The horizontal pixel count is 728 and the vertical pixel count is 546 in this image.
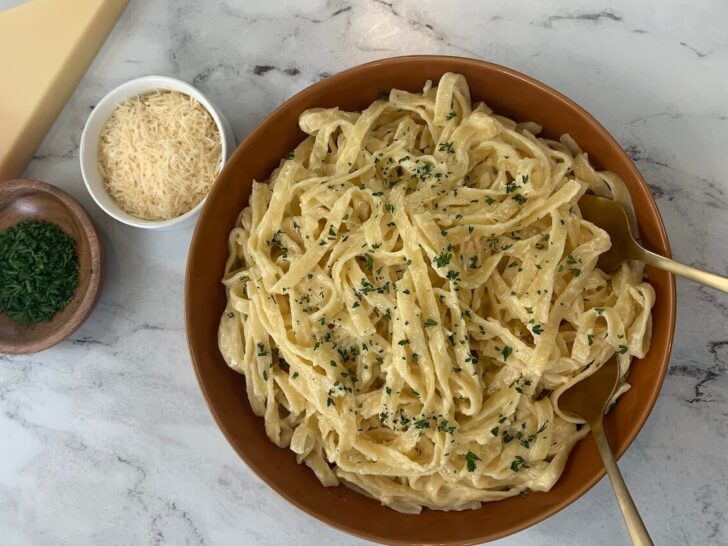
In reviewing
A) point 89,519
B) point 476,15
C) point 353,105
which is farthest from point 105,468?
point 476,15

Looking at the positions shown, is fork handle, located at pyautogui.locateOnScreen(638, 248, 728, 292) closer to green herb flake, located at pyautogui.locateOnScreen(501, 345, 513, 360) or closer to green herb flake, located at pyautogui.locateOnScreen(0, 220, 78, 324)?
green herb flake, located at pyautogui.locateOnScreen(501, 345, 513, 360)

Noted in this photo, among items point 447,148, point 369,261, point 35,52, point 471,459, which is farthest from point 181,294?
point 471,459

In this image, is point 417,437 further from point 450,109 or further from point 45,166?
point 45,166

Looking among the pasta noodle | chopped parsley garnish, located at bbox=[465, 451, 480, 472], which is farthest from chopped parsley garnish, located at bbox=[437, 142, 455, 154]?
chopped parsley garnish, located at bbox=[465, 451, 480, 472]

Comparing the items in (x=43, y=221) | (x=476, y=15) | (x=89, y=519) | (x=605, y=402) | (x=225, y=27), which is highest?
(x=476, y=15)

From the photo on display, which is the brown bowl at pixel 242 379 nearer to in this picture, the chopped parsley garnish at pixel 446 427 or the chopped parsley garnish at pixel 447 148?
the chopped parsley garnish at pixel 447 148

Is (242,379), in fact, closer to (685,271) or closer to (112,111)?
(112,111)
